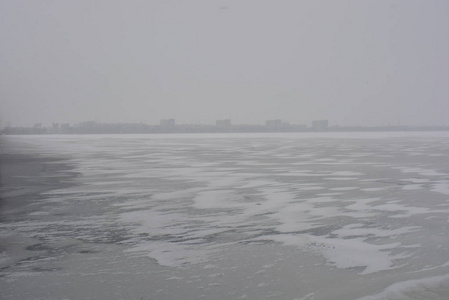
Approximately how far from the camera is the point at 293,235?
6633 mm

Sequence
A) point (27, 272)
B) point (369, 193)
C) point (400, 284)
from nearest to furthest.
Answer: point (400, 284), point (27, 272), point (369, 193)

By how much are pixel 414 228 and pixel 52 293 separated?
17.5 ft

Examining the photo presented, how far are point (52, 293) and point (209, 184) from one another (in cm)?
886

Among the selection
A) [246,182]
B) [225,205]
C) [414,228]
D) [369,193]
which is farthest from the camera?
[246,182]

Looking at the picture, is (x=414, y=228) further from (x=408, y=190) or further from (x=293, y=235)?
(x=408, y=190)

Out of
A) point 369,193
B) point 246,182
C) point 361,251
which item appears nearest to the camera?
point 361,251

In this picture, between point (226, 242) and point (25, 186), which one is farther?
point (25, 186)

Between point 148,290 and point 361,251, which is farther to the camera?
point 361,251

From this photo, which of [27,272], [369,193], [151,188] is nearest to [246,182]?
[151,188]

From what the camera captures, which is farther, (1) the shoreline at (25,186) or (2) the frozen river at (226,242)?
(1) the shoreline at (25,186)

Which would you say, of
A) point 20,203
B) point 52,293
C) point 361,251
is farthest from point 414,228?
point 20,203

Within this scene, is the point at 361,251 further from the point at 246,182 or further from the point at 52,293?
the point at 246,182

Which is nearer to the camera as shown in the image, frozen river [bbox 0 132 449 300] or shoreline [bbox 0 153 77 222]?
frozen river [bbox 0 132 449 300]

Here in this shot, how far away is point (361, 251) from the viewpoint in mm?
5781
